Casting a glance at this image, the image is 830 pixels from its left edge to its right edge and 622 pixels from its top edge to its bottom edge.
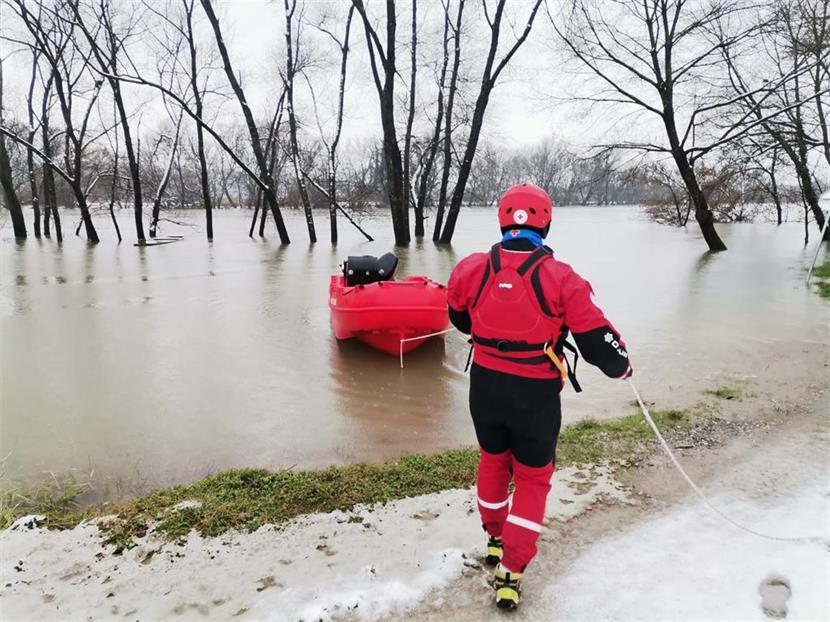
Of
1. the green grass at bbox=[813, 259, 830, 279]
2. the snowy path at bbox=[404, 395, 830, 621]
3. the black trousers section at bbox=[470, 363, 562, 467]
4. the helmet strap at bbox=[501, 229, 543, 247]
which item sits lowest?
the snowy path at bbox=[404, 395, 830, 621]

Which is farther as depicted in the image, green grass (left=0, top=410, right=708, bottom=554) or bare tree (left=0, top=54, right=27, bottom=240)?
bare tree (left=0, top=54, right=27, bottom=240)

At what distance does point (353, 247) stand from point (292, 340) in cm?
1478

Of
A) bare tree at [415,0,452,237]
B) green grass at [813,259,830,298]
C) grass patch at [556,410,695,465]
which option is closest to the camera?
grass patch at [556,410,695,465]

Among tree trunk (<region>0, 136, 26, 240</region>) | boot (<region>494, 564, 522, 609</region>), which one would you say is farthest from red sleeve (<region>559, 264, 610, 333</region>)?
tree trunk (<region>0, 136, 26, 240</region>)

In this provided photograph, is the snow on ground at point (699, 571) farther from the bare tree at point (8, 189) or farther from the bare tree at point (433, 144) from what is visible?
the bare tree at point (8, 189)

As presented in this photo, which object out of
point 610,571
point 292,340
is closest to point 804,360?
point 610,571

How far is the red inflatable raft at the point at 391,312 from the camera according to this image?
6.58 meters

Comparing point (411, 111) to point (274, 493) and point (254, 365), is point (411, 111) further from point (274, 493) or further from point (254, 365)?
point (274, 493)

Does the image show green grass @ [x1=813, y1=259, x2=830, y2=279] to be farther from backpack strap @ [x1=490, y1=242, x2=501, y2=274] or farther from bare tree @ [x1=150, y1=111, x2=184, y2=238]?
bare tree @ [x1=150, y1=111, x2=184, y2=238]

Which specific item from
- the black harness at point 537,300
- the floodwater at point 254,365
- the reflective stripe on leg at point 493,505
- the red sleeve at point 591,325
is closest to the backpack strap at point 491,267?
the black harness at point 537,300

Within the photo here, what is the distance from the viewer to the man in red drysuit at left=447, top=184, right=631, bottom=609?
2123 millimetres

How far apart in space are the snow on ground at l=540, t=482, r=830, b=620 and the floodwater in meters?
2.09

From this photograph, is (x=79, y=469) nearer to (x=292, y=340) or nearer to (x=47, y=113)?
(x=292, y=340)

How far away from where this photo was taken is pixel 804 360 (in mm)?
6352
